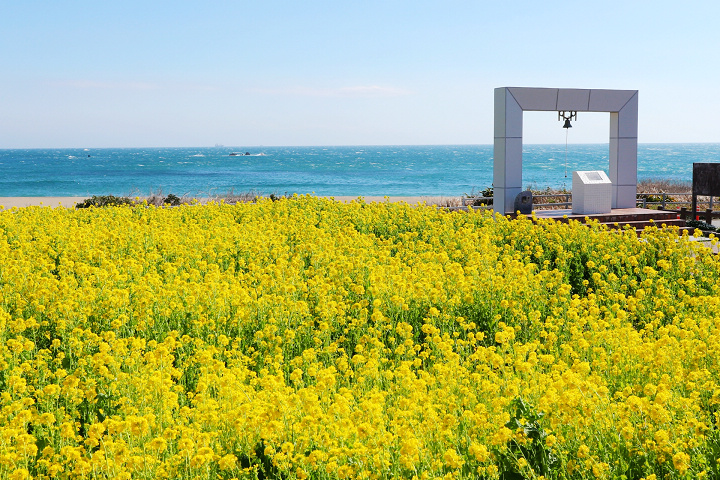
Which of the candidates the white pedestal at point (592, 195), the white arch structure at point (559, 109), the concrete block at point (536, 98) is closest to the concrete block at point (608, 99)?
the white arch structure at point (559, 109)

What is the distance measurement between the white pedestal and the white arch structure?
1202mm

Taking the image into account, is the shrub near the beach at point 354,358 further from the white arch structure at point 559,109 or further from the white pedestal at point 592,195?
the white pedestal at point 592,195

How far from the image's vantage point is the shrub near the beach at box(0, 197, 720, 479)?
3.82 m

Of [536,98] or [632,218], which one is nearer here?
[632,218]

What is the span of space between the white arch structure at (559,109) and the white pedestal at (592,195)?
3.94ft

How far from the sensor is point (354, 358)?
5.14m

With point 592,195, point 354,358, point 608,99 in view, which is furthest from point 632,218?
point 354,358

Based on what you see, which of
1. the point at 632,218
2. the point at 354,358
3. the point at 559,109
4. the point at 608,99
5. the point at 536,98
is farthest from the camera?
the point at 608,99

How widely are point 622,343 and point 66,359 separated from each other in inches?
188

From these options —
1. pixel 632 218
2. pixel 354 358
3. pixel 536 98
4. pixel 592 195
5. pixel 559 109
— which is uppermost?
pixel 536 98

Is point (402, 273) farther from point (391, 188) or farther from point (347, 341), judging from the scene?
point (391, 188)

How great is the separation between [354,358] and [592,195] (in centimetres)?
1316

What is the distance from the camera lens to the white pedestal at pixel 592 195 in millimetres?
16766

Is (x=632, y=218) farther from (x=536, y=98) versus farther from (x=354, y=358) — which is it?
(x=354, y=358)
